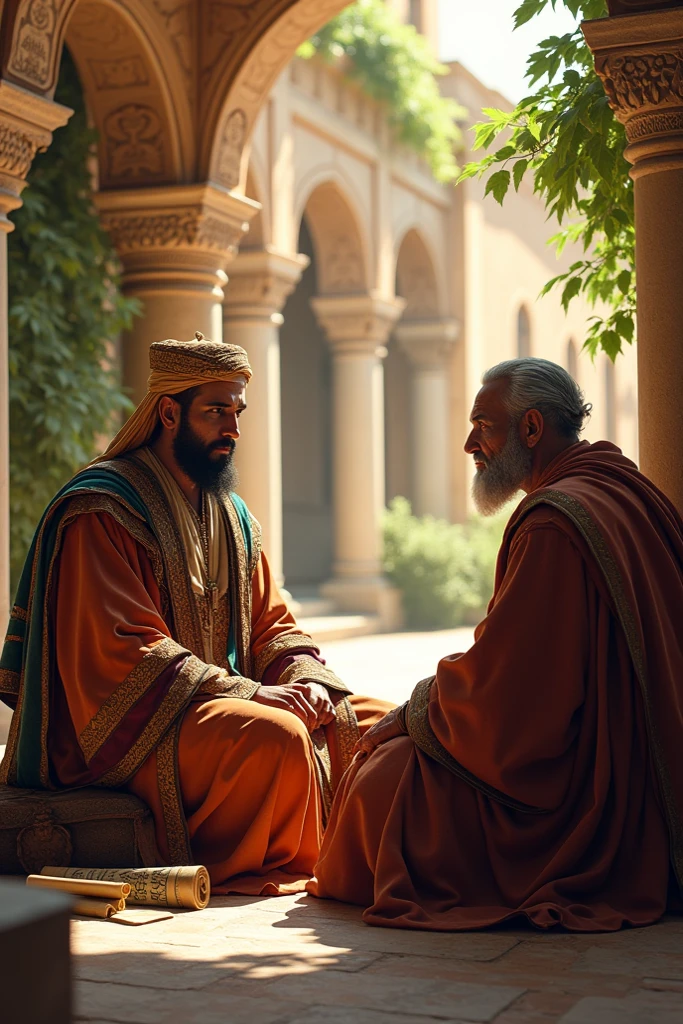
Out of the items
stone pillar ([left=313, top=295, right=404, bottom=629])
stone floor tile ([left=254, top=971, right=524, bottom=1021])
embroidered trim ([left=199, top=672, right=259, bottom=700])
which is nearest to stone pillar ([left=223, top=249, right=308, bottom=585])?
stone pillar ([left=313, top=295, right=404, bottom=629])

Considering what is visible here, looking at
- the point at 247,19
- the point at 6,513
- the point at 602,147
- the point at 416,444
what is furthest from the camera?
the point at 416,444

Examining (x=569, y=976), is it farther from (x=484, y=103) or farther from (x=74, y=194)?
(x=484, y=103)

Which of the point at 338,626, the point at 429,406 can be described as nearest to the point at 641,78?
the point at 338,626

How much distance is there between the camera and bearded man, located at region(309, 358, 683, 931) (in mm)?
3863

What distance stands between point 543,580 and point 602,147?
2.14 m

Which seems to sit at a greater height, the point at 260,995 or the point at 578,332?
the point at 578,332

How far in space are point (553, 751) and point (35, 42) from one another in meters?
3.96

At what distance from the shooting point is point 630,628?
12.9ft

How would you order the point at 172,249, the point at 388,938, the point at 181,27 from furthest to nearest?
the point at 172,249 → the point at 181,27 → the point at 388,938

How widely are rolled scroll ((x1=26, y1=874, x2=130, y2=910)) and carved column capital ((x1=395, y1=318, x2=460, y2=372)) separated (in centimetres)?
1455

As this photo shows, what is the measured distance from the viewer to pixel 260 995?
312 centimetres

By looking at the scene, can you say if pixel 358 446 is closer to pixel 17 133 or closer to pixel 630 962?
pixel 17 133

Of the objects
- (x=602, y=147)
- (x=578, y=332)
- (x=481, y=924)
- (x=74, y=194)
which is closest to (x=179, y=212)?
(x=74, y=194)

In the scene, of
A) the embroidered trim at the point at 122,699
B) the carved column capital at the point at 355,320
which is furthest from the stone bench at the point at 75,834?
the carved column capital at the point at 355,320
